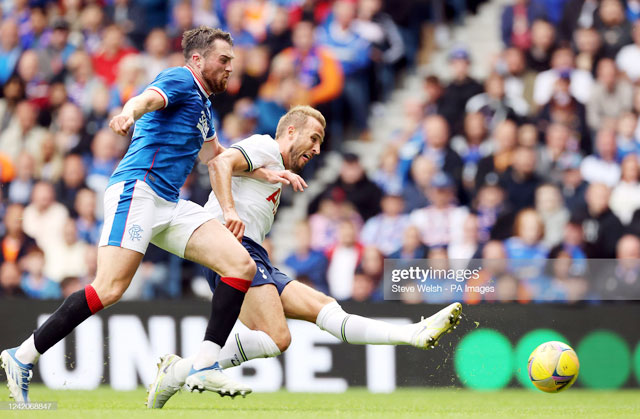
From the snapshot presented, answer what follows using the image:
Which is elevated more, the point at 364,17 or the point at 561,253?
the point at 364,17

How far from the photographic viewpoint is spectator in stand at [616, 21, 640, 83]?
11.2 meters

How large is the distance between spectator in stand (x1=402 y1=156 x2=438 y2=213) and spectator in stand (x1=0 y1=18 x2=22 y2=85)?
535 cm

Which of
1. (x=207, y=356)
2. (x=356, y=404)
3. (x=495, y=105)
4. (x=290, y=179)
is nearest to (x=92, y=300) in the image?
(x=207, y=356)

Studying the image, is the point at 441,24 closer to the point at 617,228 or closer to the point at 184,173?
the point at 617,228

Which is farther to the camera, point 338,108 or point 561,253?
point 338,108

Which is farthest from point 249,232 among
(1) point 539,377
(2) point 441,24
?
(2) point 441,24

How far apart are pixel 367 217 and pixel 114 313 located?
2.79 meters

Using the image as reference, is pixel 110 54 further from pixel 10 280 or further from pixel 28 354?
pixel 28 354

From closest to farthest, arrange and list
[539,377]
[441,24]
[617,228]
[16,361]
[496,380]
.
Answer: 1. [16,361]
2. [539,377]
3. [496,380]
4. [617,228]
5. [441,24]

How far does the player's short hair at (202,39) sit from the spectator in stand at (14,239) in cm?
469

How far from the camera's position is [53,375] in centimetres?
945

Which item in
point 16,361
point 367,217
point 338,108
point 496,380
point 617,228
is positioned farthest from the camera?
point 338,108

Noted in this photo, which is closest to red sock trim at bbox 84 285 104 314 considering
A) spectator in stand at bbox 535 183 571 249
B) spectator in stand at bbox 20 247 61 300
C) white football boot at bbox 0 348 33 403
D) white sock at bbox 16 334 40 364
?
white sock at bbox 16 334 40 364

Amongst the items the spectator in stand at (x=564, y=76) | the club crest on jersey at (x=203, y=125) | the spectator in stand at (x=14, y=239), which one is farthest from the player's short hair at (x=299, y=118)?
the spectator in stand at (x=564, y=76)
